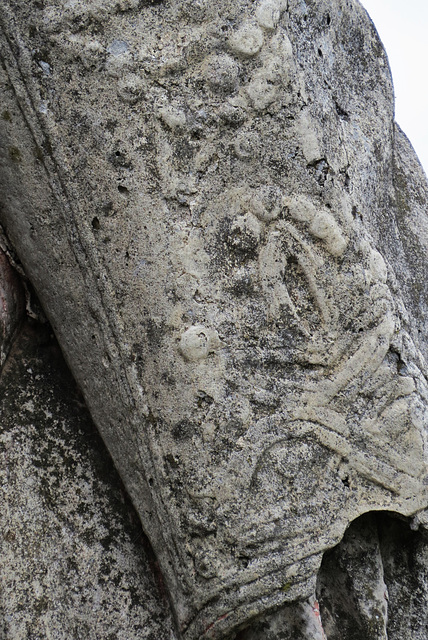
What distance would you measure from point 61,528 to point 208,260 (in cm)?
47

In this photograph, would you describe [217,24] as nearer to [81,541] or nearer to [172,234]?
[172,234]

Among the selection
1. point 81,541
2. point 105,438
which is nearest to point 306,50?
point 105,438

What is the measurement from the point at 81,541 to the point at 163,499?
175mm

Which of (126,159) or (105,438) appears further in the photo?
(105,438)

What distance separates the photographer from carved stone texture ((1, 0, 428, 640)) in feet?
3.18

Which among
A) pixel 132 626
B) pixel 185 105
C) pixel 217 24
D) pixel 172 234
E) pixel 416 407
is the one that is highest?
pixel 217 24

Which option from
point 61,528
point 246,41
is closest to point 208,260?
point 246,41

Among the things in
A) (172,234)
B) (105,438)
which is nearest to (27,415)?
(105,438)

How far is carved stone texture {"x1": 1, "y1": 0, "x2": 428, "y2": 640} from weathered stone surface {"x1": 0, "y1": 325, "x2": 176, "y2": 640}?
0.08 meters

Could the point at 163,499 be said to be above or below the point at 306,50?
below

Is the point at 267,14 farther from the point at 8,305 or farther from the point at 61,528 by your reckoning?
the point at 61,528

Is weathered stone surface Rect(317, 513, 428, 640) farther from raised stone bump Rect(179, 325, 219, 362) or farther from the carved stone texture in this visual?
raised stone bump Rect(179, 325, 219, 362)

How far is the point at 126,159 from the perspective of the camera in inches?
39.4

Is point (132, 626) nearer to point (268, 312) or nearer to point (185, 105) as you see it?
point (268, 312)
